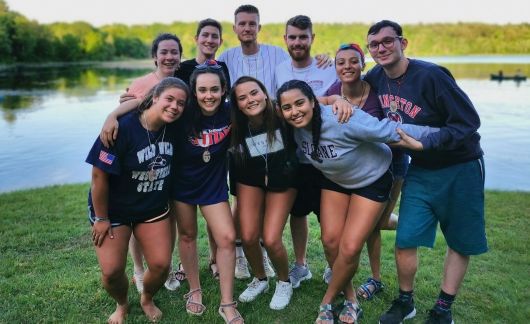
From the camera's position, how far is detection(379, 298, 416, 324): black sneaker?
4035 millimetres

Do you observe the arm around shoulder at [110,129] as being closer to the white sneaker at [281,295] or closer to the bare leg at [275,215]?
the bare leg at [275,215]

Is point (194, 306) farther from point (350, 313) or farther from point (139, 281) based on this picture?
point (350, 313)

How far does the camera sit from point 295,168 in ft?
13.2

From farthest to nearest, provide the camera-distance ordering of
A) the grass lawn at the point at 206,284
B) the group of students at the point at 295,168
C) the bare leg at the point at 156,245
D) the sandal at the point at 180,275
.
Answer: the sandal at the point at 180,275 → the grass lawn at the point at 206,284 → the bare leg at the point at 156,245 → the group of students at the point at 295,168

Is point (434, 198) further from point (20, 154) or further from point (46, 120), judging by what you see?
point (46, 120)

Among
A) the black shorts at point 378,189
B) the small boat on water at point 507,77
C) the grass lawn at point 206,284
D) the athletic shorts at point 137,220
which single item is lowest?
the small boat on water at point 507,77

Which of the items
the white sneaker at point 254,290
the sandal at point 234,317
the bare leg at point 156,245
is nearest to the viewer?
the bare leg at point 156,245

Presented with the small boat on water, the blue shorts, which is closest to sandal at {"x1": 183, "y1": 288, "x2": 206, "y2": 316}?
the blue shorts

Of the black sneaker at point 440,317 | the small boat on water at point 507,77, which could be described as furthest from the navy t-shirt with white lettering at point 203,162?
the small boat on water at point 507,77

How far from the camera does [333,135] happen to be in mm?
3641

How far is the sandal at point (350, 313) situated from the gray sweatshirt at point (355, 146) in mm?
1153

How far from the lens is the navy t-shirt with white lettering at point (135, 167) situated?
3.54 meters

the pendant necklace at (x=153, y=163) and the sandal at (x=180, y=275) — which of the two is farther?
the sandal at (x=180, y=275)

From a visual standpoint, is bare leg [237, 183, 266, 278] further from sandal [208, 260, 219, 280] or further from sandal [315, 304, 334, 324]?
sandal [208, 260, 219, 280]
